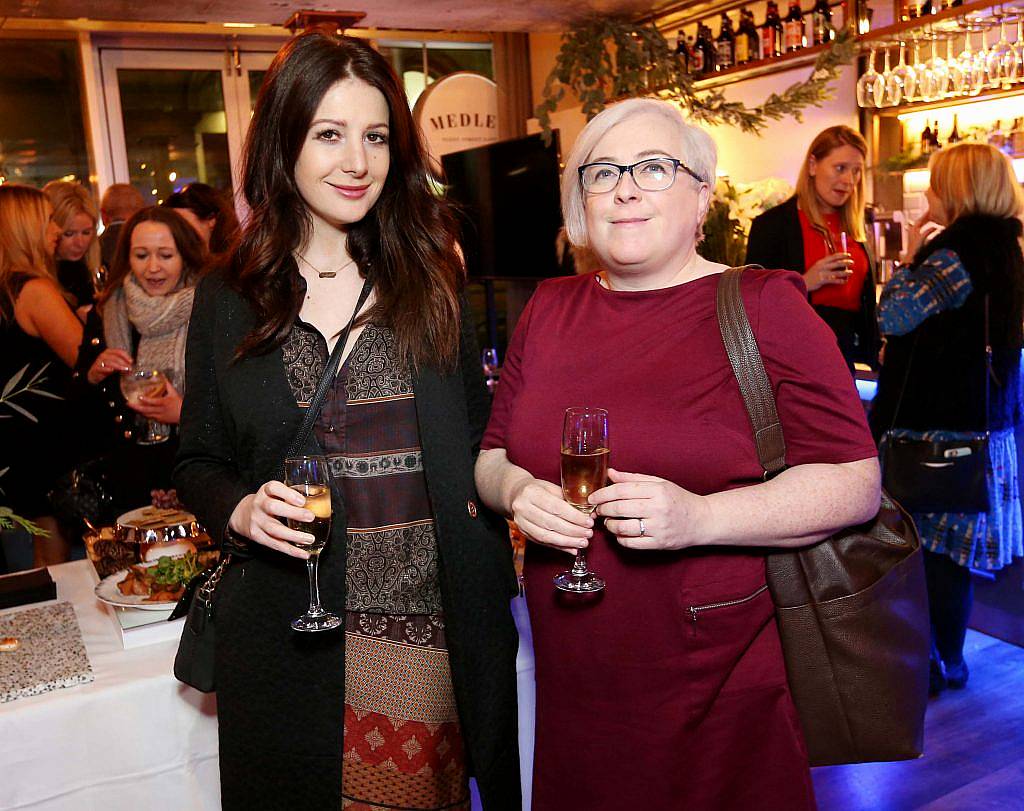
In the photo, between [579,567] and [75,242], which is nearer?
[579,567]

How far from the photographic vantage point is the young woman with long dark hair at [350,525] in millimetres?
1540

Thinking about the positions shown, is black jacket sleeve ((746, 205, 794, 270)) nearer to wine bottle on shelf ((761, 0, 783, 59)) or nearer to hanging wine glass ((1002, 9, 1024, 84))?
hanging wine glass ((1002, 9, 1024, 84))

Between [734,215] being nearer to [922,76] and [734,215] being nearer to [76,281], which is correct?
[922,76]

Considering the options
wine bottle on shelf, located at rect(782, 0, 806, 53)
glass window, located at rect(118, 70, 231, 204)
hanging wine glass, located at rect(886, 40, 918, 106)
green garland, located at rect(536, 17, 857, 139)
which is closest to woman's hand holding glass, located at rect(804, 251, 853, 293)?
green garland, located at rect(536, 17, 857, 139)

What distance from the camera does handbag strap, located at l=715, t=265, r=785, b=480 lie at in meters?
1.41

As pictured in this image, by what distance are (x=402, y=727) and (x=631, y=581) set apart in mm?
448

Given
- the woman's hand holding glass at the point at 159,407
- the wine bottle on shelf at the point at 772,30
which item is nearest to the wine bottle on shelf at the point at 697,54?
the wine bottle on shelf at the point at 772,30

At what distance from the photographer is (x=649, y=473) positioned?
1.45 meters

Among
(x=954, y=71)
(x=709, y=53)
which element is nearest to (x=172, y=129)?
(x=709, y=53)

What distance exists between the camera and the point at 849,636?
1479 millimetres

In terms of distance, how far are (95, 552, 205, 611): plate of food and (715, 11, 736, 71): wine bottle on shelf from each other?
396cm

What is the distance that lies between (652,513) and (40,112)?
748 centimetres

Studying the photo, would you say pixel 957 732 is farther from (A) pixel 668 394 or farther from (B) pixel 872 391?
(A) pixel 668 394

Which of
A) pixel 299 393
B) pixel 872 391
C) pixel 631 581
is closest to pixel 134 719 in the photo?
pixel 299 393
